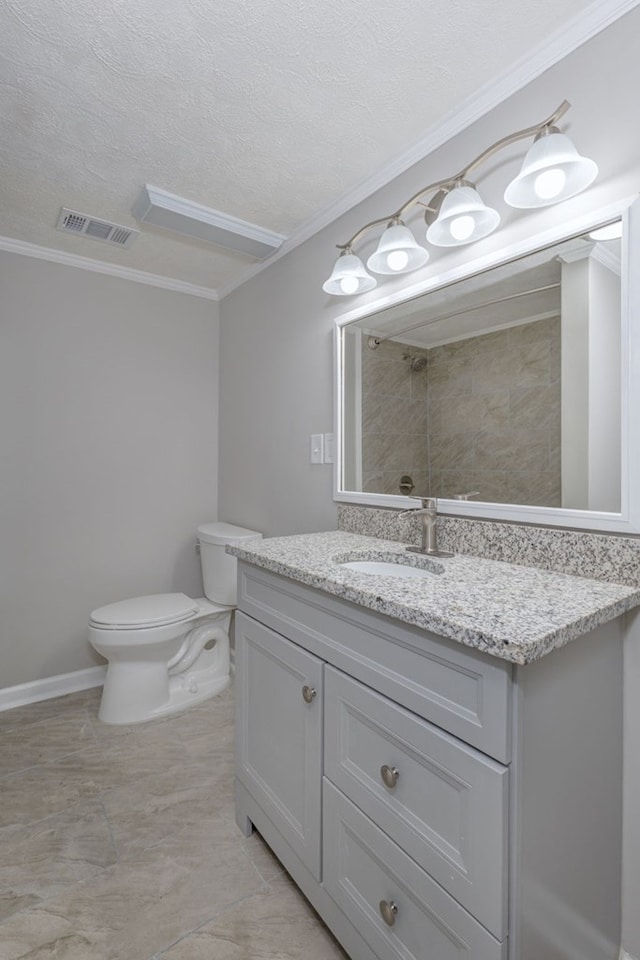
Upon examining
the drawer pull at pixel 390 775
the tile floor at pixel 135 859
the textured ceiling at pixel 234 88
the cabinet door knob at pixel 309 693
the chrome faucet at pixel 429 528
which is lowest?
the tile floor at pixel 135 859

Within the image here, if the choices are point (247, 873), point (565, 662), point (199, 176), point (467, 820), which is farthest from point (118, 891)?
point (199, 176)

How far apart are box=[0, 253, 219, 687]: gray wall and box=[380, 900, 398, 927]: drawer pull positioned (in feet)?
6.90

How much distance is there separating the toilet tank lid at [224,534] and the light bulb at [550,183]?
69.8 inches

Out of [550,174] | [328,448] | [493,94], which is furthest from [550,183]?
[328,448]

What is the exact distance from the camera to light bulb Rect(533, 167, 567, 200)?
3.61ft

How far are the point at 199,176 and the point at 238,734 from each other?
200 cm

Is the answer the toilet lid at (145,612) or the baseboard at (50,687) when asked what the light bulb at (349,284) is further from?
the baseboard at (50,687)

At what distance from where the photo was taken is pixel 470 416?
1461 mm

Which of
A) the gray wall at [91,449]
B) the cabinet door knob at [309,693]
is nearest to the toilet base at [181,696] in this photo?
the gray wall at [91,449]

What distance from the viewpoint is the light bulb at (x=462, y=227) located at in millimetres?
1310

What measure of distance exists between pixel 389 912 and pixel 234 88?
2092 mm

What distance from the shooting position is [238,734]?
1.53 metres

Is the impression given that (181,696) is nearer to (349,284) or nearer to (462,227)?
(349,284)

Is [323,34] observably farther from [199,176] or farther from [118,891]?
[118,891]
